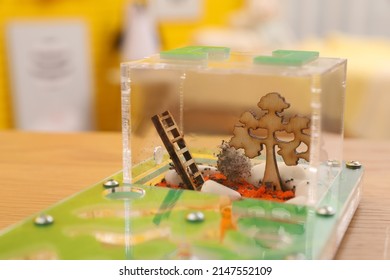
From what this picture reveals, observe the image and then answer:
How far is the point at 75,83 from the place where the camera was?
9.69 feet

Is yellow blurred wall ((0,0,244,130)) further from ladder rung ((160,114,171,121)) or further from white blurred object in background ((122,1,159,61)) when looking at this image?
ladder rung ((160,114,171,121))

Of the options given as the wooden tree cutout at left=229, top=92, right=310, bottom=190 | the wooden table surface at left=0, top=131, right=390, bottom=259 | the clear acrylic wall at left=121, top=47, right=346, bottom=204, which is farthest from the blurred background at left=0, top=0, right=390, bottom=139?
the wooden tree cutout at left=229, top=92, right=310, bottom=190

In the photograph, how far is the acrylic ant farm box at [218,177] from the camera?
67 cm

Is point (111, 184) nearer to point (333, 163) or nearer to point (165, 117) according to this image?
point (165, 117)

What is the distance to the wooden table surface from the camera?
76 centimetres

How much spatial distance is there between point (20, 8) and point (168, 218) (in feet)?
7.43

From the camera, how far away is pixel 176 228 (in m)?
0.70

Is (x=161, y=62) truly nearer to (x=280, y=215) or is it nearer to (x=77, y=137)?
(x=280, y=215)

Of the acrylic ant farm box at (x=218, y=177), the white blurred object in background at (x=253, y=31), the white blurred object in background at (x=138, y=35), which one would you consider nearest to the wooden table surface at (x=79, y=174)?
the acrylic ant farm box at (x=218, y=177)

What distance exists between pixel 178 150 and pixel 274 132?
0.14m

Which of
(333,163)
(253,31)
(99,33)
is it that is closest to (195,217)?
(333,163)
